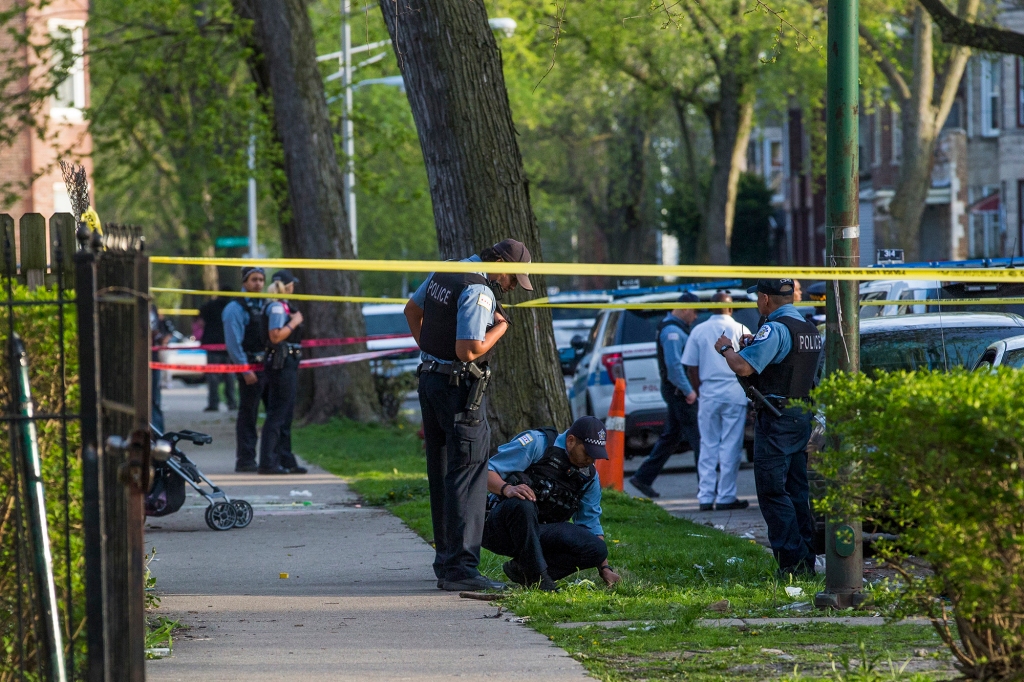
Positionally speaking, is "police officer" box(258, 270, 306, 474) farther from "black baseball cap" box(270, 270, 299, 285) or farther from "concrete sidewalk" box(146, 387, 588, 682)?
"concrete sidewalk" box(146, 387, 588, 682)

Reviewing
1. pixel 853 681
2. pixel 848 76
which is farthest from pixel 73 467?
pixel 848 76

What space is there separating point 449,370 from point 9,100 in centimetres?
1407

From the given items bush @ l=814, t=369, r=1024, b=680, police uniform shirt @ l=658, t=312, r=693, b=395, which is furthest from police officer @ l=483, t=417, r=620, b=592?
police uniform shirt @ l=658, t=312, r=693, b=395

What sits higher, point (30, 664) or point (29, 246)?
point (29, 246)

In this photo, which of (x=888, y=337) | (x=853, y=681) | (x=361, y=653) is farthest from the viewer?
(x=888, y=337)

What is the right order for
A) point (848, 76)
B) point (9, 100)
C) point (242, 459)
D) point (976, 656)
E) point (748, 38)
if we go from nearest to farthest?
point (976, 656), point (848, 76), point (242, 459), point (9, 100), point (748, 38)

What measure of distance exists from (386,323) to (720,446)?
1724 cm

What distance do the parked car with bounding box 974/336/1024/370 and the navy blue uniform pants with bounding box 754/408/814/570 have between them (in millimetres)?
1273

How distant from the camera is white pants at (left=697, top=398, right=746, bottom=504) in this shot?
11.0 meters

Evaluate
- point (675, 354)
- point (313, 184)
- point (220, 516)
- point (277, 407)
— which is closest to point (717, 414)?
point (675, 354)

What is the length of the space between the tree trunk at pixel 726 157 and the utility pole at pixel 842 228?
2774 cm

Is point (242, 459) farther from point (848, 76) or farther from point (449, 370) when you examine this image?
point (848, 76)

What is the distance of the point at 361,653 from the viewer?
5.84 meters

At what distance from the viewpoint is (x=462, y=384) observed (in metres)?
7.11
